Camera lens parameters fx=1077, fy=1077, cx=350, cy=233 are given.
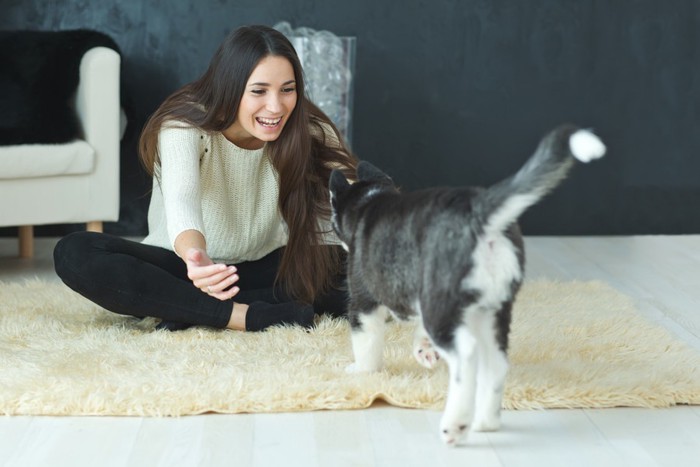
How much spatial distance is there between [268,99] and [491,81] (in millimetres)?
1995

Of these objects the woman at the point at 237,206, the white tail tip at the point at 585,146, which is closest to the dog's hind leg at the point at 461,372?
the white tail tip at the point at 585,146

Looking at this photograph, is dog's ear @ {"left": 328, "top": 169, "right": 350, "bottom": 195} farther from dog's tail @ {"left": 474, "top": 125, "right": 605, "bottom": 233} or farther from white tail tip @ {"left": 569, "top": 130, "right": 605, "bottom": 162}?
white tail tip @ {"left": 569, "top": 130, "right": 605, "bottom": 162}

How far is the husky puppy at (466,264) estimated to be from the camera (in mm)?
1609

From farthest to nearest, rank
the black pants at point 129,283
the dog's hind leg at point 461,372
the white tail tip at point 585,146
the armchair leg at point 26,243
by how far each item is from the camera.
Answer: the armchair leg at point 26,243 → the black pants at point 129,283 → the dog's hind leg at point 461,372 → the white tail tip at point 585,146

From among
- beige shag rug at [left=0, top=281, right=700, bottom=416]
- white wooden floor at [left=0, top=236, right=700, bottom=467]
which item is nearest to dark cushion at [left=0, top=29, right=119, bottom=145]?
beige shag rug at [left=0, top=281, right=700, bottom=416]

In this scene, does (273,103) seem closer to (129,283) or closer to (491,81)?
(129,283)

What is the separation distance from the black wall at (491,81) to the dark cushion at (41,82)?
44 centimetres

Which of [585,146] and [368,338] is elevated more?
[585,146]

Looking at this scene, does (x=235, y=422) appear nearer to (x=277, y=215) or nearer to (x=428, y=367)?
(x=428, y=367)

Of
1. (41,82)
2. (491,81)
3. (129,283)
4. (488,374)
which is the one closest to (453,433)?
(488,374)

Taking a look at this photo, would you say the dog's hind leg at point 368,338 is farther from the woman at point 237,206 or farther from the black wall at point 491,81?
the black wall at point 491,81

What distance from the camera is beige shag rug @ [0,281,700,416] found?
77.4 inches

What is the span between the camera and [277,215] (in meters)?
2.67

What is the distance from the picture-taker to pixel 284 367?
216 cm
